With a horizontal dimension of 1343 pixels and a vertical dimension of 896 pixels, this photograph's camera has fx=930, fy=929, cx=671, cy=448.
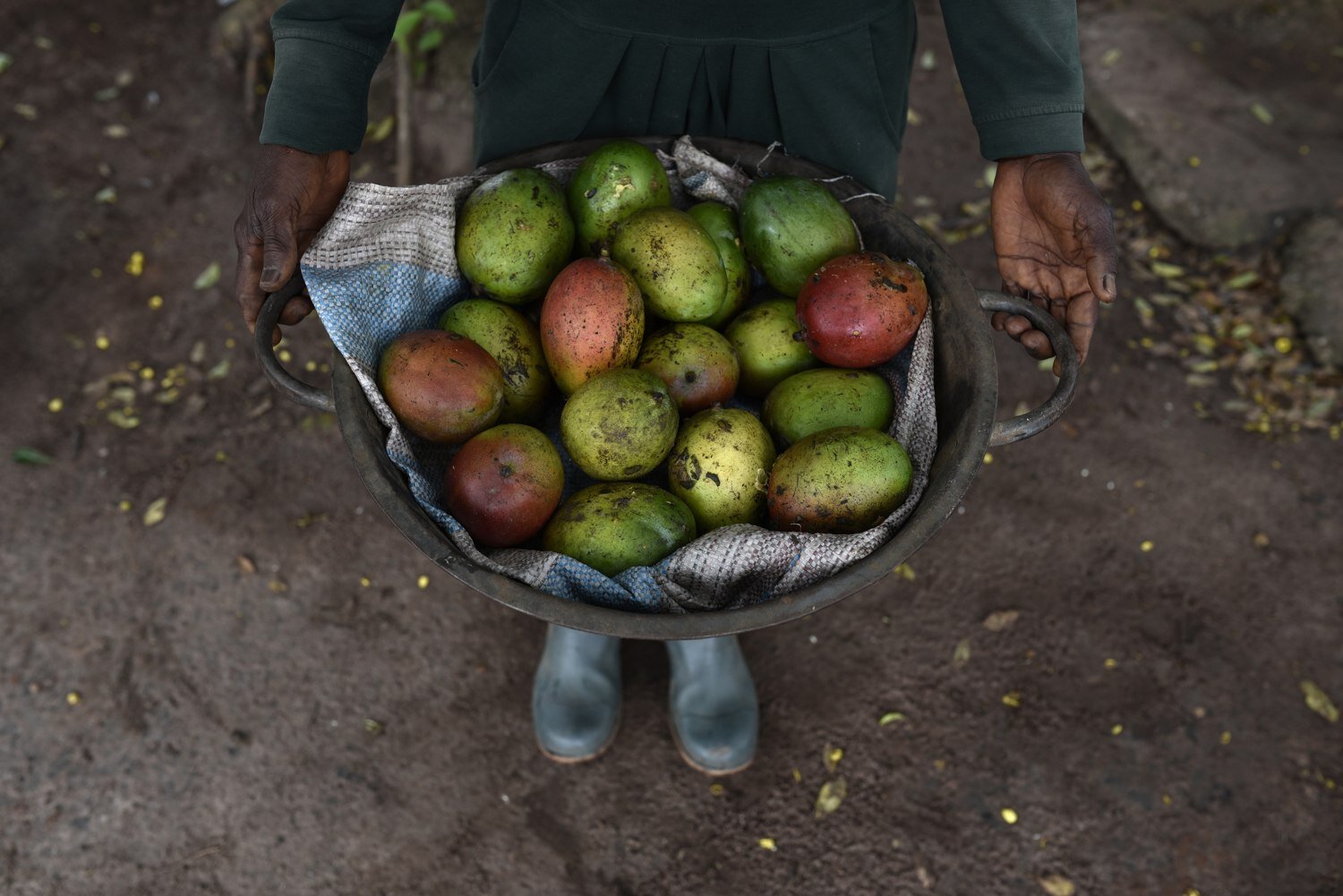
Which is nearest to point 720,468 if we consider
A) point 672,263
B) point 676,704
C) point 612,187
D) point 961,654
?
point 672,263

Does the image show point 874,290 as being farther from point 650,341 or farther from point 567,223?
point 567,223

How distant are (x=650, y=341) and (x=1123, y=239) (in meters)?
3.16

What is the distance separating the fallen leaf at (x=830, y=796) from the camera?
8.91 ft

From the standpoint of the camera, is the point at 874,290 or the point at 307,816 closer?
the point at 874,290

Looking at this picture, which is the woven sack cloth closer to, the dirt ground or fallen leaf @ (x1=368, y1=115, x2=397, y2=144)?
the dirt ground

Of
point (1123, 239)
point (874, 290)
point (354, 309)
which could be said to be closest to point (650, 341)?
point (874, 290)

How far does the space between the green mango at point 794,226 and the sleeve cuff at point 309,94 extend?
0.86m

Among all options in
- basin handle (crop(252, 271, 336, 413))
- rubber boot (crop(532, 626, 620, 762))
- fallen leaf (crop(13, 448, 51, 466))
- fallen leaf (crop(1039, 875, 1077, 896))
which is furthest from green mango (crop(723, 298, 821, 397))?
A: fallen leaf (crop(13, 448, 51, 466))

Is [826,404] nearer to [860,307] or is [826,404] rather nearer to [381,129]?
[860,307]

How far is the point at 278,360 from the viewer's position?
5.61 ft

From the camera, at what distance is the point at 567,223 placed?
2016 mm

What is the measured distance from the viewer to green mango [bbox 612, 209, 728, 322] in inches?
74.4

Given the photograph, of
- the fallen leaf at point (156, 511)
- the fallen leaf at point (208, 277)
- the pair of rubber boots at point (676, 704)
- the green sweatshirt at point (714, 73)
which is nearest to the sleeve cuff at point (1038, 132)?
the green sweatshirt at point (714, 73)

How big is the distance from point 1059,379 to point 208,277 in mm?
3405
